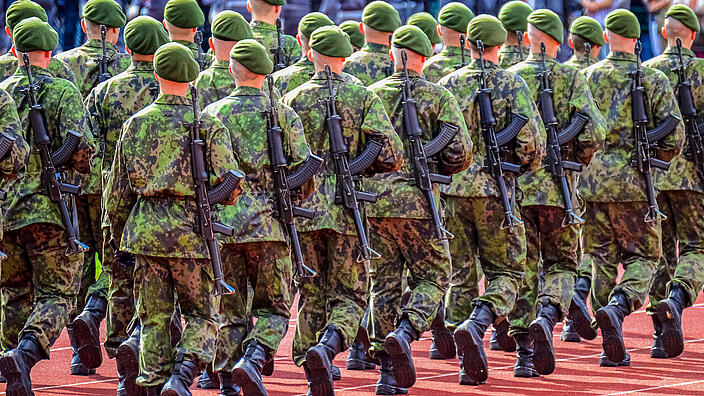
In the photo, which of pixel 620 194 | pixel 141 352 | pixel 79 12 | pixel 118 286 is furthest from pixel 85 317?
pixel 79 12

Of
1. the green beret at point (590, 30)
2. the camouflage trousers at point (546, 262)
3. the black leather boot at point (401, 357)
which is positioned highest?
the green beret at point (590, 30)

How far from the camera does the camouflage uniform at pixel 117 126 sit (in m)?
8.56

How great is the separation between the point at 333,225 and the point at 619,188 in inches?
86.9

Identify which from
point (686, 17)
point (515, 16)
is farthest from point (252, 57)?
point (686, 17)

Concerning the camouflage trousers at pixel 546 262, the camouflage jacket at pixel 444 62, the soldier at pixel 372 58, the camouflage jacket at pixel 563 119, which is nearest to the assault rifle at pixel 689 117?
the camouflage jacket at pixel 563 119

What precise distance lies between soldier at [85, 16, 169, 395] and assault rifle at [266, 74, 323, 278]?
1139mm

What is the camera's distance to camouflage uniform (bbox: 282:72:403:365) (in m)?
8.02

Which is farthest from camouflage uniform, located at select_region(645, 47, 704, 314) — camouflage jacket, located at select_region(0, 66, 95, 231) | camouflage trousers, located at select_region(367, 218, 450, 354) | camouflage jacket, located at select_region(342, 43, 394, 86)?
camouflage jacket, located at select_region(0, 66, 95, 231)

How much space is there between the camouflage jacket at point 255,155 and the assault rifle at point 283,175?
0.03 metres

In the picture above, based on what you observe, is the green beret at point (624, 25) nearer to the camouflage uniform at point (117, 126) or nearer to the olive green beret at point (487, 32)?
the olive green beret at point (487, 32)

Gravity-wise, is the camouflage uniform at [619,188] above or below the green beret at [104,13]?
below

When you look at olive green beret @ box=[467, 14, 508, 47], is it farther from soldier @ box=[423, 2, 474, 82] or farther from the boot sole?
the boot sole

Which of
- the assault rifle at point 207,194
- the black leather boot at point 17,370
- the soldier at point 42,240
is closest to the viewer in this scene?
the assault rifle at point 207,194

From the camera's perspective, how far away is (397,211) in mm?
8375
